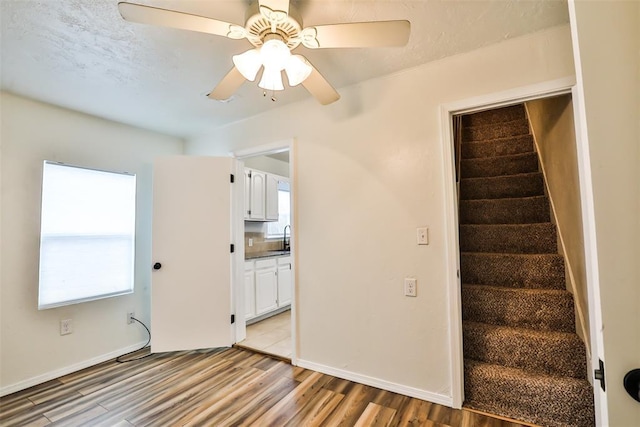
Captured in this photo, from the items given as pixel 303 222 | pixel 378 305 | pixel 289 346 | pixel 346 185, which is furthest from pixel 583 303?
pixel 289 346

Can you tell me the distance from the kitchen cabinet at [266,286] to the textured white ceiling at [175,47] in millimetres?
2143

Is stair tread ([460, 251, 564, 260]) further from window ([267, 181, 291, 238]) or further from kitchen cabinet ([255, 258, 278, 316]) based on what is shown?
window ([267, 181, 291, 238])

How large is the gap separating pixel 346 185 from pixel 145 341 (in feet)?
9.25

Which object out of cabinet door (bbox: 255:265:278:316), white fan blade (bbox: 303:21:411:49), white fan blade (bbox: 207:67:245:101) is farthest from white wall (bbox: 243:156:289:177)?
white fan blade (bbox: 303:21:411:49)

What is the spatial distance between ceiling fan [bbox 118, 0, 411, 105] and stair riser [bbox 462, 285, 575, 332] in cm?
200

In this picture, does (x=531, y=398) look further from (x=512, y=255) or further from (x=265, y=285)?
(x=265, y=285)

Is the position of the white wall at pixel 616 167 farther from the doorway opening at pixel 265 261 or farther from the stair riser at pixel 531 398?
the doorway opening at pixel 265 261

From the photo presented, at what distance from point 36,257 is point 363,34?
10.1ft

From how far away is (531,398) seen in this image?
182cm

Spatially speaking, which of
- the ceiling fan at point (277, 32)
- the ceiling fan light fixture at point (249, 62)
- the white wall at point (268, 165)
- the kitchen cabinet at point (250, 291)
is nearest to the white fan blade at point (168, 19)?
the ceiling fan at point (277, 32)

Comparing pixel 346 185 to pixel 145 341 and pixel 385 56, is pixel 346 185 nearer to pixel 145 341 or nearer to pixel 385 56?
pixel 385 56

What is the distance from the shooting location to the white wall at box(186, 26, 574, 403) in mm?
1980

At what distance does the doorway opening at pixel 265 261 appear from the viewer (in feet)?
11.0

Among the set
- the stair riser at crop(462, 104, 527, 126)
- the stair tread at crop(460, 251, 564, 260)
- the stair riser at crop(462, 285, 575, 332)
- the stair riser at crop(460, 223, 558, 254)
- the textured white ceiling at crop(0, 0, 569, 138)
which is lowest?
the stair riser at crop(462, 285, 575, 332)
